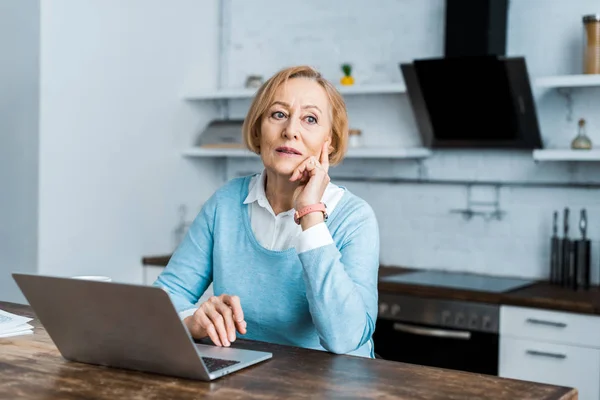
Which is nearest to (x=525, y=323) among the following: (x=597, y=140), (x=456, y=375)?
(x=597, y=140)

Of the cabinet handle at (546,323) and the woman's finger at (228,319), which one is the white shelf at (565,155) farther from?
the woman's finger at (228,319)

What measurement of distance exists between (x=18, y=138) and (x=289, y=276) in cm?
240

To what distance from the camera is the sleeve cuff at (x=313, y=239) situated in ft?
6.26

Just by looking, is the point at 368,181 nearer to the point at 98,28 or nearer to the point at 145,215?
the point at 145,215

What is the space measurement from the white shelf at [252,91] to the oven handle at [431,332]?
1.19 metres

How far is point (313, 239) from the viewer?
1914 millimetres

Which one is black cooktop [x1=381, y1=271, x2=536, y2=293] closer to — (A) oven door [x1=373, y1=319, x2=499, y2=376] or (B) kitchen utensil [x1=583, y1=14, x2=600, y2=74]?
(A) oven door [x1=373, y1=319, x2=499, y2=376]

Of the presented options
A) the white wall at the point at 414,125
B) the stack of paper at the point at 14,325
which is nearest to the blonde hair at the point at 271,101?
the stack of paper at the point at 14,325

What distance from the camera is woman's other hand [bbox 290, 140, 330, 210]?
6.66 ft

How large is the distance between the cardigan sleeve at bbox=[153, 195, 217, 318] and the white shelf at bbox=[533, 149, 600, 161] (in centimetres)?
197

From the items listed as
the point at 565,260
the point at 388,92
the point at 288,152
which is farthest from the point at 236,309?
the point at 388,92

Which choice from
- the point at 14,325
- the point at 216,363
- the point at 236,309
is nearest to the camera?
the point at 216,363

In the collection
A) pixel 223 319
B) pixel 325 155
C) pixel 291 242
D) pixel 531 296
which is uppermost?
pixel 325 155

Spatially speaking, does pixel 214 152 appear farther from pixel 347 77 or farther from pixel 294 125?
pixel 294 125
